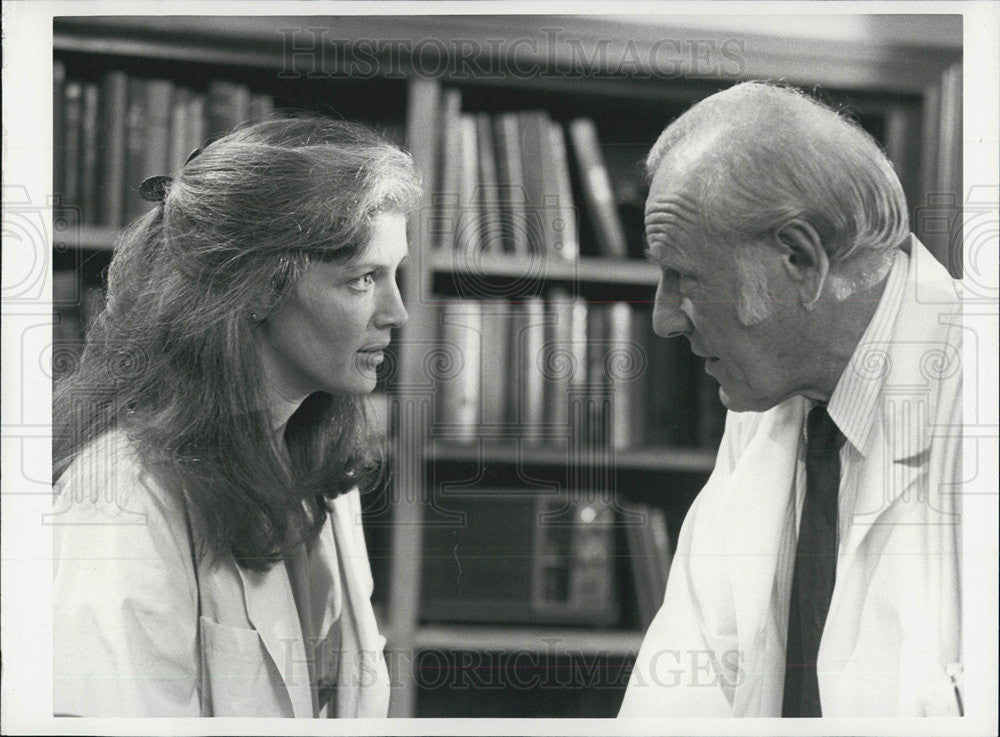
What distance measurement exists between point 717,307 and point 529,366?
27cm

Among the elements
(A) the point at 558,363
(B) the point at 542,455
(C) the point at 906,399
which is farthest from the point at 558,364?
(C) the point at 906,399

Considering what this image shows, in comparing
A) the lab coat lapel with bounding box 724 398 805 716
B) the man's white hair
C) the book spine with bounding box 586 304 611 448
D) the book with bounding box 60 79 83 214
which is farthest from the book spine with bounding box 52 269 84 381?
the lab coat lapel with bounding box 724 398 805 716

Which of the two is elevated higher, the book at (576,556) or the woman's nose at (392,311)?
the woman's nose at (392,311)

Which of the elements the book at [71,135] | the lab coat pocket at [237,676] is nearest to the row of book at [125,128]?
the book at [71,135]

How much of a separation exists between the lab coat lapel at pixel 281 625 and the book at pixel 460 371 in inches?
12.0

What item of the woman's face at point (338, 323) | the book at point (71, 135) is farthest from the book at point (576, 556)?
the book at point (71, 135)

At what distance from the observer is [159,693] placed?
1.35 meters

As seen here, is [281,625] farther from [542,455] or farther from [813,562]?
[813,562]

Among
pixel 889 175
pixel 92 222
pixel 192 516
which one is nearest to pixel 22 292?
pixel 92 222

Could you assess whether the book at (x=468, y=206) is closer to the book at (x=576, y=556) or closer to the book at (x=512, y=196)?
the book at (x=512, y=196)

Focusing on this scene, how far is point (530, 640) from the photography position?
4.61 feet

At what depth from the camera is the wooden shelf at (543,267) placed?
4.54ft

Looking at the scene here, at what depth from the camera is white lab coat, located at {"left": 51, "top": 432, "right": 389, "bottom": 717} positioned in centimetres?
134

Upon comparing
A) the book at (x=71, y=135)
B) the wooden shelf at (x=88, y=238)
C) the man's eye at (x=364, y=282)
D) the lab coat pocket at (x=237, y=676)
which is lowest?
the lab coat pocket at (x=237, y=676)
